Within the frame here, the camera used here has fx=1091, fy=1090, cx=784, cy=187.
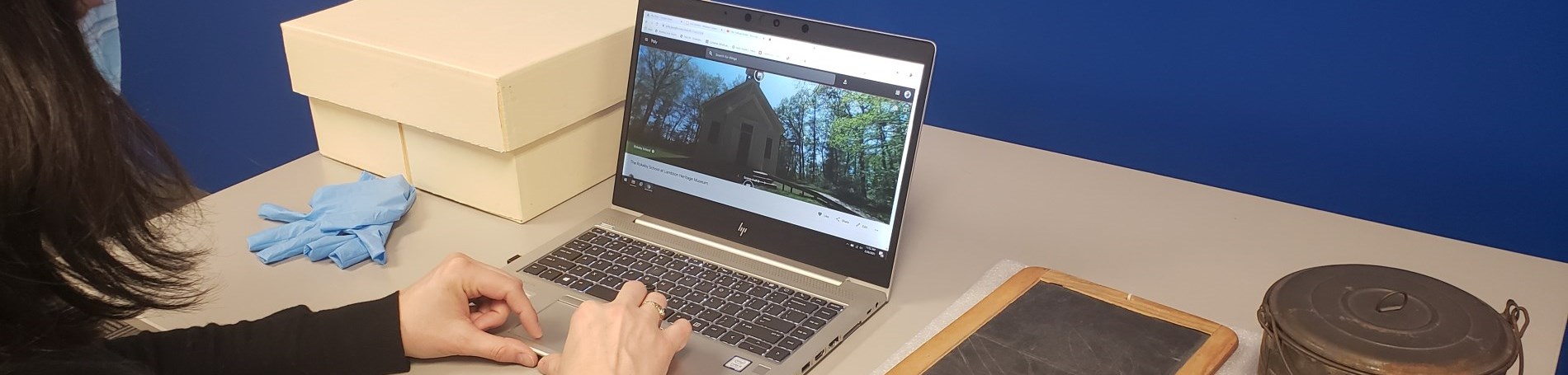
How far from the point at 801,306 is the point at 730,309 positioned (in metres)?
0.07

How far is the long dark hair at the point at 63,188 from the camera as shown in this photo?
0.68m

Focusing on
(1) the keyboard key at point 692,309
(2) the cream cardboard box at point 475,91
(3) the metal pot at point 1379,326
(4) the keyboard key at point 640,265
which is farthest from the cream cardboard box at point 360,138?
(3) the metal pot at point 1379,326

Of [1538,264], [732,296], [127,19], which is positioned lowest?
[127,19]

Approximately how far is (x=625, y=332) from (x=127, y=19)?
2.26 m

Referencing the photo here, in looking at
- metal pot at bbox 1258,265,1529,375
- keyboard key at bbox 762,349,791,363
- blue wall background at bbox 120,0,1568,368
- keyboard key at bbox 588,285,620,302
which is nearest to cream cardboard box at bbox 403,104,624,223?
keyboard key at bbox 588,285,620,302

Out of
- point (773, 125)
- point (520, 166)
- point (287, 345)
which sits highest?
point (773, 125)

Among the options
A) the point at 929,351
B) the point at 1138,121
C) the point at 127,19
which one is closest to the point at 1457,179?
the point at 1138,121

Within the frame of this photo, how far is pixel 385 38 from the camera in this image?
1.28 metres

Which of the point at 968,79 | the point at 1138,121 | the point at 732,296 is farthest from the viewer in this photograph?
the point at 968,79

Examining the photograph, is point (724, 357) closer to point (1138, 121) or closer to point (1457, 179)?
point (1138, 121)

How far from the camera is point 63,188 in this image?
2.36ft

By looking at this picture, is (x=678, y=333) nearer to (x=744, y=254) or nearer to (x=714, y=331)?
(x=714, y=331)

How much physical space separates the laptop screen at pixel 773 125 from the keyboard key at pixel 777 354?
15cm

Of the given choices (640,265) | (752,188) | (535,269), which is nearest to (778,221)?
(752,188)
